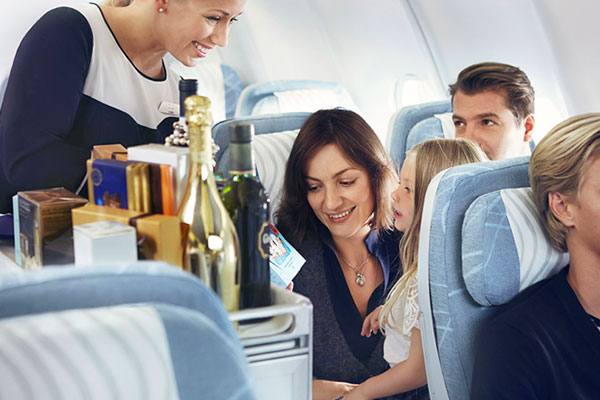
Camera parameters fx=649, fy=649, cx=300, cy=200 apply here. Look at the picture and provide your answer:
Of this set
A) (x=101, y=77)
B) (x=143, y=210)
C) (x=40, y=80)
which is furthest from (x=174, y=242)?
(x=101, y=77)

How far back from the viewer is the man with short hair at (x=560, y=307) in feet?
4.79

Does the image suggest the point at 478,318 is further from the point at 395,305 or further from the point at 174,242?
the point at 174,242

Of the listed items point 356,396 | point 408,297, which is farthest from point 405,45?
point 356,396

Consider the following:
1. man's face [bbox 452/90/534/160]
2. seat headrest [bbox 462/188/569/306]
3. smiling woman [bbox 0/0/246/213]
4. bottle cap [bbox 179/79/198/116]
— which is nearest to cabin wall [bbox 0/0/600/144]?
smiling woman [bbox 0/0/246/213]

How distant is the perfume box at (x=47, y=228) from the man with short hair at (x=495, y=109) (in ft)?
6.85

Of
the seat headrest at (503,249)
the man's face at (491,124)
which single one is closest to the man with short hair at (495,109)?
the man's face at (491,124)

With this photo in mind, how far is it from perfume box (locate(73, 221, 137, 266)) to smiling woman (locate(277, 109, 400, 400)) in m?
1.15

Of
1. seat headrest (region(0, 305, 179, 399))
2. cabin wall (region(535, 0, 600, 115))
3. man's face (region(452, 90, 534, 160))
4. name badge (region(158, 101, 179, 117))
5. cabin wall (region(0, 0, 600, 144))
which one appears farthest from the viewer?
cabin wall (region(0, 0, 600, 144))

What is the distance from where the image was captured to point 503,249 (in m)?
1.53

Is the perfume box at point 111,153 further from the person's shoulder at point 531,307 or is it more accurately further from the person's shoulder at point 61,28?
the person's shoulder at point 531,307

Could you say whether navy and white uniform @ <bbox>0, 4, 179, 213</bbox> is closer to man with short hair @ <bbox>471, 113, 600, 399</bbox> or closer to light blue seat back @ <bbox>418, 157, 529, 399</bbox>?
light blue seat back @ <bbox>418, 157, 529, 399</bbox>

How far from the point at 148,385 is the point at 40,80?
1.14 meters

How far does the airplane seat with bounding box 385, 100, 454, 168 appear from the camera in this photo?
3.22m

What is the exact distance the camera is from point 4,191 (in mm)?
1759
